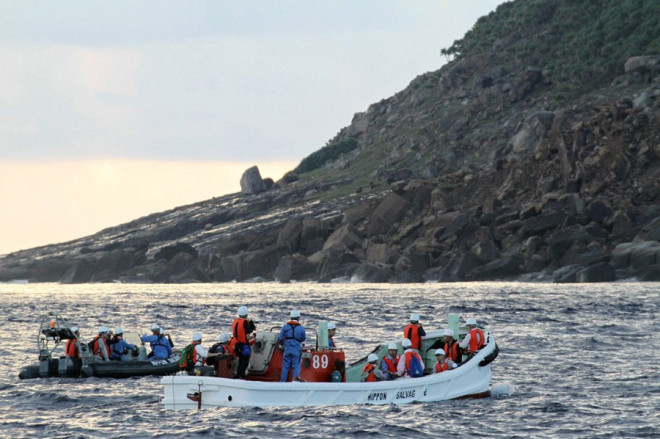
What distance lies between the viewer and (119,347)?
38.8 metres

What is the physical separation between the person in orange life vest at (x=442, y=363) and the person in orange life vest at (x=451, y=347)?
83cm

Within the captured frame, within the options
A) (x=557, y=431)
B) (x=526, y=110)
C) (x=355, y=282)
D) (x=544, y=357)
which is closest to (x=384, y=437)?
(x=557, y=431)

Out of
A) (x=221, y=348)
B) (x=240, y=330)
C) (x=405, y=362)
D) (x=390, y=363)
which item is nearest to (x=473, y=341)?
(x=405, y=362)

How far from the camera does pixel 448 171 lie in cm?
17562

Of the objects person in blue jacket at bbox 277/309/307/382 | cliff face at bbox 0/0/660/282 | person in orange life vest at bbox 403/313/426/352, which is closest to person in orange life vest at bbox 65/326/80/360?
person in blue jacket at bbox 277/309/307/382

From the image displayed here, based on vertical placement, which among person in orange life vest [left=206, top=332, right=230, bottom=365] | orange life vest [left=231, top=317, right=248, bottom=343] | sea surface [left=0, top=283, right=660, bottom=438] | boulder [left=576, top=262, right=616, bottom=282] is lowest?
sea surface [left=0, top=283, right=660, bottom=438]

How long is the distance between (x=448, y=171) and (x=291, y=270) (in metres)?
50.7

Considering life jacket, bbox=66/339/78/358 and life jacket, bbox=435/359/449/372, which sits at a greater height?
life jacket, bbox=66/339/78/358

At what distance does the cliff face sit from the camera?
10556cm

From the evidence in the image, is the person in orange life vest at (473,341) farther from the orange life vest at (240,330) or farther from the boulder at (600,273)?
the boulder at (600,273)

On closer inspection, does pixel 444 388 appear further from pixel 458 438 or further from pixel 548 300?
pixel 548 300

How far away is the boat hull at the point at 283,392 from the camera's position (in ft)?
89.5

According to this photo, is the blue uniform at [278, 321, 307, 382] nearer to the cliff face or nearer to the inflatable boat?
the inflatable boat

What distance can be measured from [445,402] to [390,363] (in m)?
1.99
